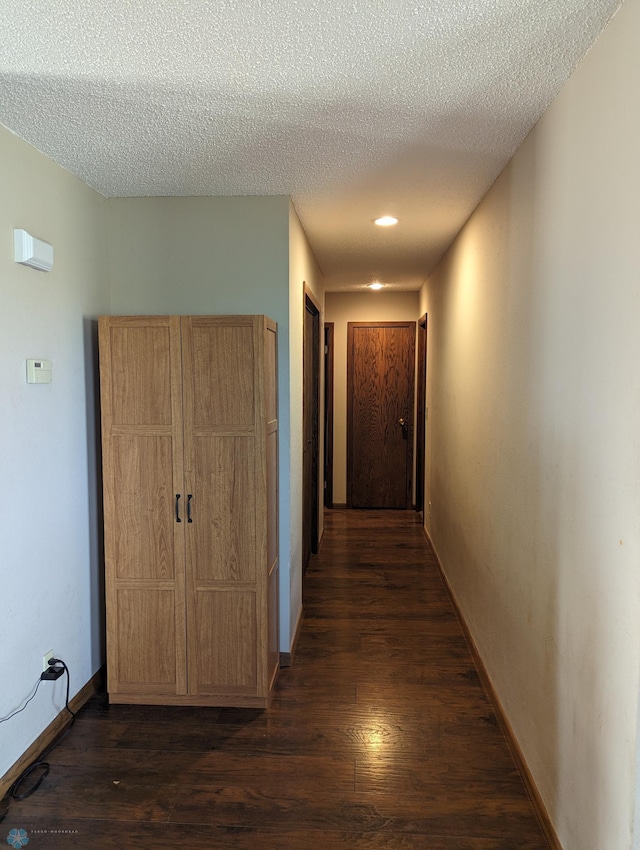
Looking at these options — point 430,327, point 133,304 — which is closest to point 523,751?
point 133,304

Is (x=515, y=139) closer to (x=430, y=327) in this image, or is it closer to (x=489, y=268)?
(x=489, y=268)

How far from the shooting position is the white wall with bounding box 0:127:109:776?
6.77 ft

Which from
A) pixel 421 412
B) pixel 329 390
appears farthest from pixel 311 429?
pixel 329 390

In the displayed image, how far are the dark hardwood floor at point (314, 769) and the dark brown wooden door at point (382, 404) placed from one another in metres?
3.35

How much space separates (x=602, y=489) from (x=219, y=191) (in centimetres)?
222

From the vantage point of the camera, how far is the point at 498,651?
255 centimetres

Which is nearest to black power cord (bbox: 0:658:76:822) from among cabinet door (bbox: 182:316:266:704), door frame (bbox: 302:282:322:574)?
cabinet door (bbox: 182:316:266:704)

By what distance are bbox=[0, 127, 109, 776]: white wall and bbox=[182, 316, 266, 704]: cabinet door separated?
51 cm

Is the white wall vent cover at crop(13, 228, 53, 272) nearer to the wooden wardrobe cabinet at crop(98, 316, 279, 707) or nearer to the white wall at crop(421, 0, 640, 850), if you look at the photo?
the wooden wardrobe cabinet at crop(98, 316, 279, 707)

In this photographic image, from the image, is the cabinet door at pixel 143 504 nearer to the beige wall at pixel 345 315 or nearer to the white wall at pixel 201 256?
the white wall at pixel 201 256

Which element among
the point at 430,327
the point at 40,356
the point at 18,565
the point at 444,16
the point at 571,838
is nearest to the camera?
the point at 444,16

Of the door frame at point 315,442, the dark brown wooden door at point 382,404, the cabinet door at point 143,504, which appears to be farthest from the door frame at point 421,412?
the cabinet door at point 143,504

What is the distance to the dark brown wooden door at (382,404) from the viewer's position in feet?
21.0

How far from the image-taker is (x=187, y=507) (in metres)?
2.55
